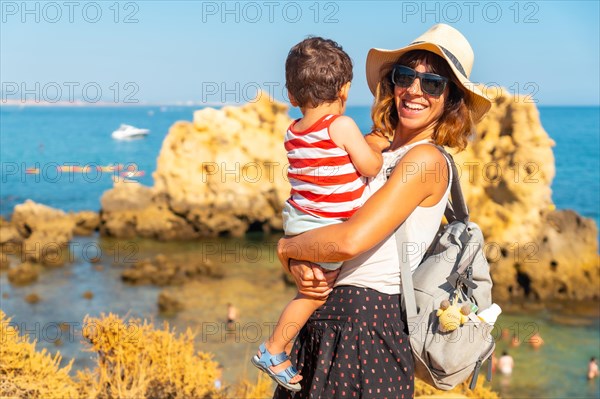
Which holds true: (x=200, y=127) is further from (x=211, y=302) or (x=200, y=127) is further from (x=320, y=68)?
(x=320, y=68)

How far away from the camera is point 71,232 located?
33094 millimetres

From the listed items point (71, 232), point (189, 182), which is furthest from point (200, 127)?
point (71, 232)

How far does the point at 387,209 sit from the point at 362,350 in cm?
61

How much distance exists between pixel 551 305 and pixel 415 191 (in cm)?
2290

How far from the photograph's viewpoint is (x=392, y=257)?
2.95 meters

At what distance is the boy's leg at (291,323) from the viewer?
9.98 feet

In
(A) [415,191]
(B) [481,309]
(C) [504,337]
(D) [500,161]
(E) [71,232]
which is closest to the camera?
(A) [415,191]

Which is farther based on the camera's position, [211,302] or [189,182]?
[189,182]

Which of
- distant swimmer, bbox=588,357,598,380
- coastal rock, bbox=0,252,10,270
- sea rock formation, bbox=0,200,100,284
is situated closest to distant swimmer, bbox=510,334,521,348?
distant swimmer, bbox=588,357,598,380

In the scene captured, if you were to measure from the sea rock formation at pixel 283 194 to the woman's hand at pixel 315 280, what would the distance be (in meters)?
22.5

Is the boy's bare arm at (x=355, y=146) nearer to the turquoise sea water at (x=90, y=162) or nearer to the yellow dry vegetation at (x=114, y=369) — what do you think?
the yellow dry vegetation at (x=114, y=369)

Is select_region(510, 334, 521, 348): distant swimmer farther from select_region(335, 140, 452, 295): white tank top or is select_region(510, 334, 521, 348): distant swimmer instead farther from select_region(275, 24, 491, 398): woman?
select_region(335, 140, 452, 295): white tank top

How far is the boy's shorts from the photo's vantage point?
9.62 ft

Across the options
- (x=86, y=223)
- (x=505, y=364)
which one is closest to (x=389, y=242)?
(x=505, y=364)
